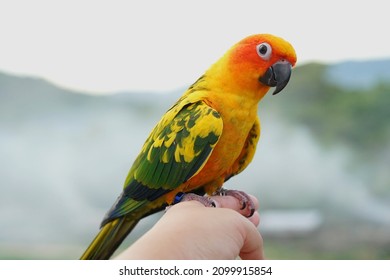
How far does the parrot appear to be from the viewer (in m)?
1.05

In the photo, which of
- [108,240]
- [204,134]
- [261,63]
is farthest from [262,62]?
[108,240]

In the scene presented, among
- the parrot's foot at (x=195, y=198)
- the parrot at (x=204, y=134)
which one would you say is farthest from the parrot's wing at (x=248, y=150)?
the parrot's foot at (x=195, y=198)

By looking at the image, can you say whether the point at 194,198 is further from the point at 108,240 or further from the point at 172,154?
the point at 108,240

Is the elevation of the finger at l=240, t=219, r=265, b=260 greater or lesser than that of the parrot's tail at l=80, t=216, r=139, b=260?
greater

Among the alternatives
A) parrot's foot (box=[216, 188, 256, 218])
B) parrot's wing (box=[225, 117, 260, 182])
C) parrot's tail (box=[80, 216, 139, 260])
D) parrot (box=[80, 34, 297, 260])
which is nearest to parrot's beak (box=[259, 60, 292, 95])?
parrot (box=[80, 34, 297, 260])

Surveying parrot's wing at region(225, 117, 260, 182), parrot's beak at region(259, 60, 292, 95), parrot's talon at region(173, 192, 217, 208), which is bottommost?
parrot's talon at region(173, 192, 217, 208)

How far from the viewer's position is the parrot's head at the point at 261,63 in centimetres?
110

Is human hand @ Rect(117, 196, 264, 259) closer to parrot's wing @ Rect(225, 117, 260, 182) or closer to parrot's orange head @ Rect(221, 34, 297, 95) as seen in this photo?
parrot's wing @ Rect(225, 117, 260, 182)

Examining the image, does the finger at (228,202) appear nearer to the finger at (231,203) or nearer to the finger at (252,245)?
the finger at (231,203)

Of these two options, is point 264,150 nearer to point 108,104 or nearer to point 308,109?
point 308,109

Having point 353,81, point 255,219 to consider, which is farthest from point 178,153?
point 353,81

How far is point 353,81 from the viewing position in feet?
5.77

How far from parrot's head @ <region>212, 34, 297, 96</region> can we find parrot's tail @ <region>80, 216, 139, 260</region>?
1.56 feet

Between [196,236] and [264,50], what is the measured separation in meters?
0.48
